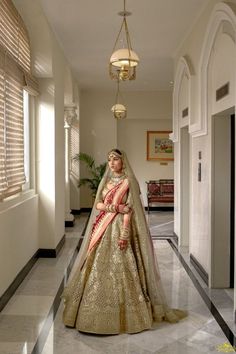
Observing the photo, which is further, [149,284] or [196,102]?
[196,102]

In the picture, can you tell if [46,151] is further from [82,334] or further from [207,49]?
[82,334]

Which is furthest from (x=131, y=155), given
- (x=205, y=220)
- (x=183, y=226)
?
(x=205, y=220)

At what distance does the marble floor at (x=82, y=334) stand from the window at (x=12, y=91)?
3.89ft

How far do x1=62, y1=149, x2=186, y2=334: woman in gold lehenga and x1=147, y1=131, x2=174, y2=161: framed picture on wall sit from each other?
938 centimetres

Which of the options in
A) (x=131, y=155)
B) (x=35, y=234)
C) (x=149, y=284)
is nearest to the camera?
(x=149, y=284)

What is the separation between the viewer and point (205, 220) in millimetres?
5668

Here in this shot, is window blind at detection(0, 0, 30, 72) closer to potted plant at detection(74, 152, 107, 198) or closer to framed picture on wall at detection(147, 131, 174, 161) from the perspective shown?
potted plant at detection(74, 152, 107, 198)

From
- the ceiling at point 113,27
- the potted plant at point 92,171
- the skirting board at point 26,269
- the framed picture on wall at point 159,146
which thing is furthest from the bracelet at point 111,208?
the framed picture on wall at point 159,146

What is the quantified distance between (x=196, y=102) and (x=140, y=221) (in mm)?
2713

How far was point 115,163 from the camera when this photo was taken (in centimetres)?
418

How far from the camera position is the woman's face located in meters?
4.18

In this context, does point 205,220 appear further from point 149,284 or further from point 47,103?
point 47,103

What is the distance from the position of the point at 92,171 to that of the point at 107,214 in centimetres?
846

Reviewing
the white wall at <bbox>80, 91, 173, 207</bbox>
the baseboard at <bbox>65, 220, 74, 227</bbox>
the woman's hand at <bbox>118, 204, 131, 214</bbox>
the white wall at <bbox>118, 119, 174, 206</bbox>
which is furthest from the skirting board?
the white wall at <bbox>118, 119, 174, 206</bbox>
